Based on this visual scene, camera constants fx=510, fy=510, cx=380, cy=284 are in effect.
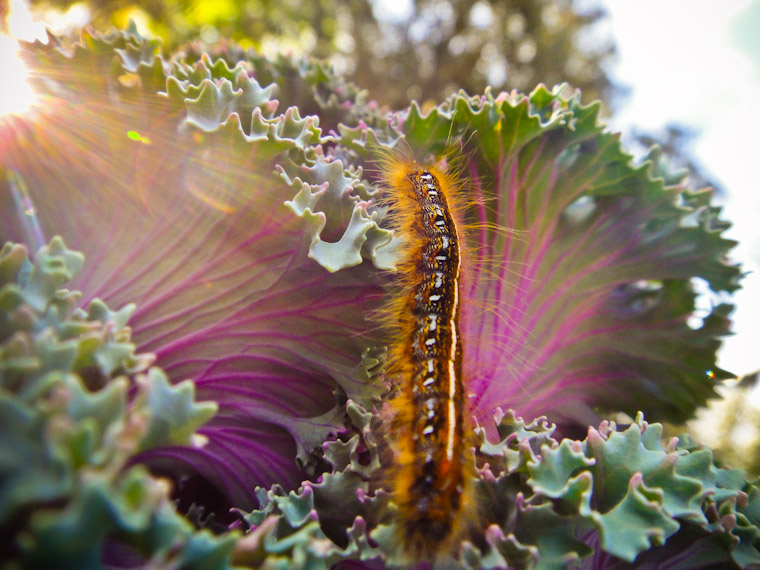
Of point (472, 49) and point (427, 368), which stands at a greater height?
point (472, 49)

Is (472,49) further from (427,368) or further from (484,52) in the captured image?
(427,368)

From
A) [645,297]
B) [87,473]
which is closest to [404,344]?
[87,473]

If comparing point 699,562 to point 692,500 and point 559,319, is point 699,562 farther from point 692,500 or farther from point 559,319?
point 559,319

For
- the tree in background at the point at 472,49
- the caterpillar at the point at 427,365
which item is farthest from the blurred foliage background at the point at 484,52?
the caterpillar at the point at 427,365

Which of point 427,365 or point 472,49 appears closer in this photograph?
point 427,365

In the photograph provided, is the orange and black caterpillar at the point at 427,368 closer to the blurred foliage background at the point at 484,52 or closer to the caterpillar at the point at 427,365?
the caterpillar at the point at 427,365

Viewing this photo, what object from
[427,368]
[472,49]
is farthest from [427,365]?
[472,49]

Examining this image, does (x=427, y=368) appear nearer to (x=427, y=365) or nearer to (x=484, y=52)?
(x=427, y=365)

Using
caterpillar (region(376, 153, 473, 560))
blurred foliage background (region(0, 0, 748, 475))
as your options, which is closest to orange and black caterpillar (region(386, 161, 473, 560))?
caterpillar (region(376, 153, 473, 560))
